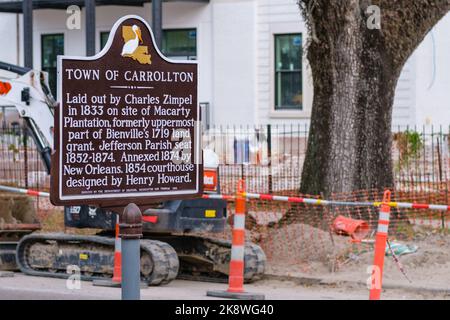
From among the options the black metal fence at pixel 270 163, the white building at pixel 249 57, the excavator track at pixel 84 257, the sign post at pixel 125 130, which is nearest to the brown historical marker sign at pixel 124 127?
the sign post at pixel 125 130

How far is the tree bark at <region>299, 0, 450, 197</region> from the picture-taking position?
543 inches

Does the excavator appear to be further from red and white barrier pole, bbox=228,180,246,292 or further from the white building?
the white building

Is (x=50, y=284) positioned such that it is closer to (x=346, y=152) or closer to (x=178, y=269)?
(x=178, y=269)

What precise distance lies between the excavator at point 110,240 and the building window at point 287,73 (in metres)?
13.4

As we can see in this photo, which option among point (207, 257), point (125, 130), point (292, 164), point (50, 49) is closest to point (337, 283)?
point (207, 257)

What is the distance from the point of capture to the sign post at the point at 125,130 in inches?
230

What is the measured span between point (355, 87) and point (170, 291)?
14.9 ft

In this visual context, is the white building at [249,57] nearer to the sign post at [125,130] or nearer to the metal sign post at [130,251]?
the sign post at [125,130]

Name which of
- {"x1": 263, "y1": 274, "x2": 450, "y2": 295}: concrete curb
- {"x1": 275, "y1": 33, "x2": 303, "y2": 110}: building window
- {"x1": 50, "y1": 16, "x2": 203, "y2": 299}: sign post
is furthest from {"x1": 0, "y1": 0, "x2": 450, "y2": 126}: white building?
{"x1": 50, "y1": 16, "x2": 203, "y2": 299}: sign post

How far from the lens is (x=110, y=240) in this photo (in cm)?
1195

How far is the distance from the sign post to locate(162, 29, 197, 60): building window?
67.8 ft

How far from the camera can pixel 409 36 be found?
1429cm

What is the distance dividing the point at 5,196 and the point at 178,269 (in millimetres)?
3317
